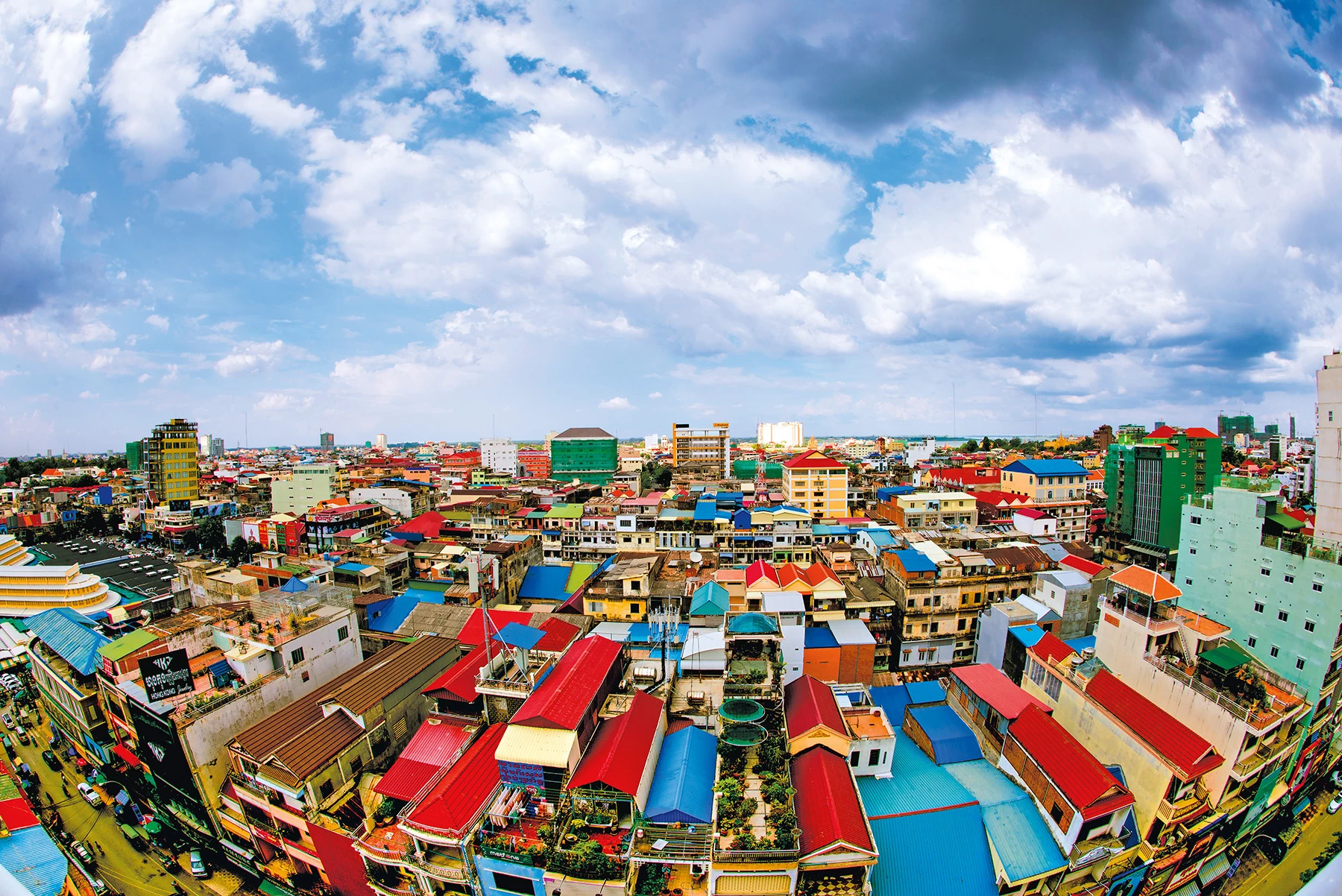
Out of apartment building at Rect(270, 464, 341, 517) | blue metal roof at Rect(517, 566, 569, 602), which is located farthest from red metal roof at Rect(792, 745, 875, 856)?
apartment building at Rect(270, 464, 341, 517)

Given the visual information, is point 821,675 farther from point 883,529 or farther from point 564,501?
point 564,501

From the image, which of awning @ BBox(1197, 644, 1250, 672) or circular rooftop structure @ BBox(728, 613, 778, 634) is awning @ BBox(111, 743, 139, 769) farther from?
awning @ BBox(1197, 644, 1250, 672)

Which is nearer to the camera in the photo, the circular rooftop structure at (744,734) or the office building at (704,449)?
the circular rooftop structure at (744,734)

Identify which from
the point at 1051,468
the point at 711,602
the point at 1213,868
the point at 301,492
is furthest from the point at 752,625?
the point at 301,492

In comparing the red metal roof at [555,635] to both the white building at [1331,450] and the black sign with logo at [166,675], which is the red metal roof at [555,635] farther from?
the white building at [1331,450]

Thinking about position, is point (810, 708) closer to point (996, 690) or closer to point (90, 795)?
point (996, 690)

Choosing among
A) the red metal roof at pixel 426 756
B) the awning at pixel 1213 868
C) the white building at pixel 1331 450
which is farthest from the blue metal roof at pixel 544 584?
the white building at pixel 1331 450
